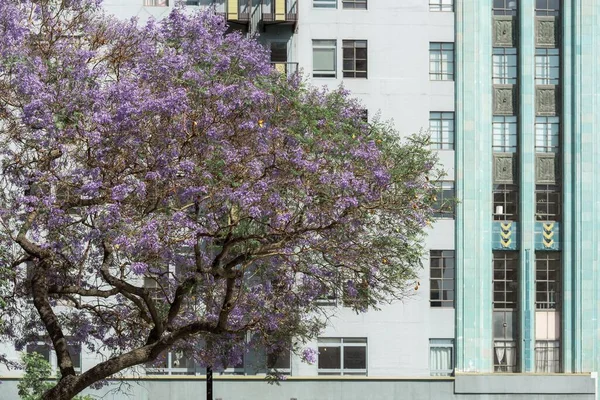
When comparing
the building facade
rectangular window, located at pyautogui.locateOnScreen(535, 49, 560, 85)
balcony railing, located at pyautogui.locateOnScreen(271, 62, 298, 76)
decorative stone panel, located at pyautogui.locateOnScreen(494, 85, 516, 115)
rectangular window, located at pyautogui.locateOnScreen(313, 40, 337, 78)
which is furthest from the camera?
decorative stone panel, located at pyautogui.locateOnScreen(494, 85, 516, 115)

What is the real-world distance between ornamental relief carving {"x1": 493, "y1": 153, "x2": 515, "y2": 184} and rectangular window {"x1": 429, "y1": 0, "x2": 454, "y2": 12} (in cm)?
593

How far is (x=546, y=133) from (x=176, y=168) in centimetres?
2950

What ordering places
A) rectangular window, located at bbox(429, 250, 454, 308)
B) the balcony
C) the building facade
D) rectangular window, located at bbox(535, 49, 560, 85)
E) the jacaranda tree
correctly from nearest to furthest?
the jacaranda tree, the balcony, the building facade, rectangular window, located at bbox(429, 250, 454, 308), rectangular window, located at bbox(535, 49, 560, 85)

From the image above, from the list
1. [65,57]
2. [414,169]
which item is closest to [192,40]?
[65,57]

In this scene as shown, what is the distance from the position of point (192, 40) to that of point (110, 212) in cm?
489

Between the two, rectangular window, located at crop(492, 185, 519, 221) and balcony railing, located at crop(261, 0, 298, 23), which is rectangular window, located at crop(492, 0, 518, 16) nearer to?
rectangular window, located at crop(492, 185, 519, 221)

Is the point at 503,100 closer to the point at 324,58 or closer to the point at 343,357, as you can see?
the point at 324,58

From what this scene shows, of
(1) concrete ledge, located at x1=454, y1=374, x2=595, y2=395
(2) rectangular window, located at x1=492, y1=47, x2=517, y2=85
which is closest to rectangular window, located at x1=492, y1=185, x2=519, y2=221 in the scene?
(2) rectangular window, located at x1=492, y1=47, x2=517, y2=85

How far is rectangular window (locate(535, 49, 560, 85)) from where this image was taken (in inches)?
2325

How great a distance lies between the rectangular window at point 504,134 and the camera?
59.2m

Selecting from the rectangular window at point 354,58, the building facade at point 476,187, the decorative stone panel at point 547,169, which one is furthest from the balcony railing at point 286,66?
the decorative stone panel at point 547,169

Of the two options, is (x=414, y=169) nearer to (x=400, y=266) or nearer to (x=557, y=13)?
(x=400, y=266)

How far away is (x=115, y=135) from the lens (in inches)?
1265

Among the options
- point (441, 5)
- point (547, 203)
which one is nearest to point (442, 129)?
point (441, 5)
